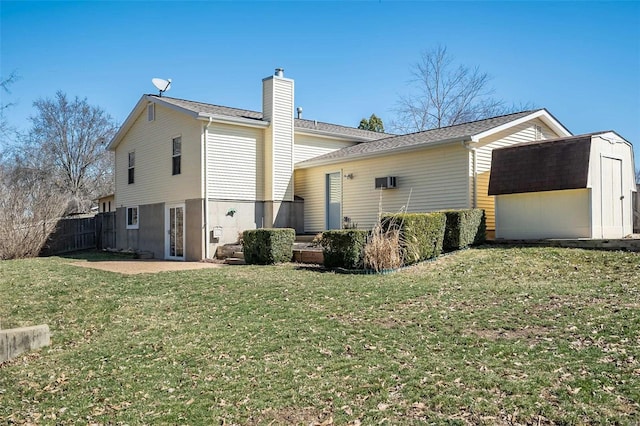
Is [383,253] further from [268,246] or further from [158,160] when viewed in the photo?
[158,160]

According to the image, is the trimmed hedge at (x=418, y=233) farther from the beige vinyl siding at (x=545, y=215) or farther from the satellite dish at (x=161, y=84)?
the satellite dish at (x=161, y=84)

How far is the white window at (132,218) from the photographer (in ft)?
65.7

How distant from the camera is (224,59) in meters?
16.5

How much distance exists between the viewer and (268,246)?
12859 millimetres

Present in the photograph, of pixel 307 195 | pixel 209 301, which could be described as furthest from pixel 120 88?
pixel 209 301

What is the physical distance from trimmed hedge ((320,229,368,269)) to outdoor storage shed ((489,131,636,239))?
15.0ft

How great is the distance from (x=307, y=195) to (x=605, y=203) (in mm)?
9287

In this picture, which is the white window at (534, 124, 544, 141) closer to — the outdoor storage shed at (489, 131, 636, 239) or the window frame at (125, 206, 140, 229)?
the outdoor storage shed at (489, 131, 636, 239)

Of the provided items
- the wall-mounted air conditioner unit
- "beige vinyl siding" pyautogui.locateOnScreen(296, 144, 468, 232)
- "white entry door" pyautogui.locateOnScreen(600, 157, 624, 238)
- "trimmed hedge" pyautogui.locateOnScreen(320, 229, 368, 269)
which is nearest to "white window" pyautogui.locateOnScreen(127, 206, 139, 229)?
"beige vinyl siding" pyautogui.locateOnScreen(296, 144, 468, 232)

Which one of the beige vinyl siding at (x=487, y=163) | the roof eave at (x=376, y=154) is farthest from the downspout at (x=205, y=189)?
the beige vinyl siding at (x=487, y=163)

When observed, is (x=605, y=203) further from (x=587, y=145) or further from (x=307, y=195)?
(x=307, y=195)

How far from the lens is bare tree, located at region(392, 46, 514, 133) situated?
32.5 metres

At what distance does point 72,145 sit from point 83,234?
15751 mm

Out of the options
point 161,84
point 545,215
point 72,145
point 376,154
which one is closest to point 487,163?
point 545,215
